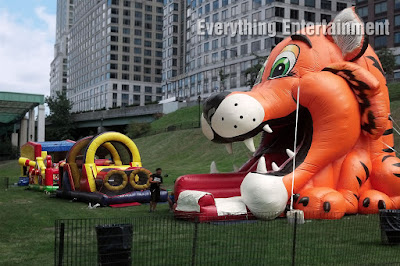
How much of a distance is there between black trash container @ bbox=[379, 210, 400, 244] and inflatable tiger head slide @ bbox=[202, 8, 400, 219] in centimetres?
239

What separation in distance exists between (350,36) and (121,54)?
111 meters

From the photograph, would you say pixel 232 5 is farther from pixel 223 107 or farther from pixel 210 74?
pixel 223 107

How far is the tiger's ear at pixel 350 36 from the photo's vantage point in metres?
12.7

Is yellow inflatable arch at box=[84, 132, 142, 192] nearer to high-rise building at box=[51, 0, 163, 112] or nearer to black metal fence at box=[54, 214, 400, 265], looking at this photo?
black metal fence at box=[54, 214, 400, 265]

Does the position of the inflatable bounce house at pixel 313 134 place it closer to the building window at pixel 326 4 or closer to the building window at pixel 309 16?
the building window at pixel 309 16

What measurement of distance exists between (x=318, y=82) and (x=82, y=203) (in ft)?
30.6

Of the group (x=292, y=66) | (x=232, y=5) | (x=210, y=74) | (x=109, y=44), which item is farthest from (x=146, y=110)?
(x=292, y=66)

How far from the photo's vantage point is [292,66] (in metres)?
12.9

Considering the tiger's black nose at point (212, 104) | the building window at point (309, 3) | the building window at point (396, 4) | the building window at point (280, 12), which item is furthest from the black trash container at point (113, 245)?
the building window at point (309, 3)

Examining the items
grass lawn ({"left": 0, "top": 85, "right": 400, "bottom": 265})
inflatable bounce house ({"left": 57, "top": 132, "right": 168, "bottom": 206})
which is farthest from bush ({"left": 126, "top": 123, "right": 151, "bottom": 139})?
grass lawn ({"left": 0, "top": 85, "right": 400, "bottom": 265})

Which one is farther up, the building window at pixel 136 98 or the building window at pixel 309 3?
the building window at pixel 309 3

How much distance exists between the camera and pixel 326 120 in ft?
39.9

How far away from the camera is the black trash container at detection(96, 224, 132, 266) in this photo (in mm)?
6523

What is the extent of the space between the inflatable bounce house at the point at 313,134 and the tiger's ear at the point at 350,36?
0.08 ft
